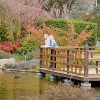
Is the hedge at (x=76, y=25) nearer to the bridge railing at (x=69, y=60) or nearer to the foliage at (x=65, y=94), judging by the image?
the bridge railing at (x=69, y=60)

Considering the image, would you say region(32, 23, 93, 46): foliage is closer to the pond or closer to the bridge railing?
the pond

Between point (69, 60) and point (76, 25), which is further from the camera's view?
point (76, 25)

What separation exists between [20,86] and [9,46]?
15.8m

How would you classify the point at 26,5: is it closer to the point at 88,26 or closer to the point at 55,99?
the point at 88,26

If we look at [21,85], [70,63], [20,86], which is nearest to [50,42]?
[70,63]

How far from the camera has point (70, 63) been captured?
74.8 ft

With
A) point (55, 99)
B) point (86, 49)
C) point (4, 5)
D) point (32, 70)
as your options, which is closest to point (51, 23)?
point (4, 5)

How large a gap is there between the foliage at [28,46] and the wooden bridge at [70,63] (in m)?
10.6

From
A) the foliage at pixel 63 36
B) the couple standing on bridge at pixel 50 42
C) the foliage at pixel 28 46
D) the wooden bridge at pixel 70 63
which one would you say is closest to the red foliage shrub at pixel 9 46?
the foliage at pixel 28 46

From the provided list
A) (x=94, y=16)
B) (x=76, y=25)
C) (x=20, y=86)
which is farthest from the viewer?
(x=94, y=16)

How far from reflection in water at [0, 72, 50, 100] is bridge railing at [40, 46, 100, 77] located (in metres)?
1.04

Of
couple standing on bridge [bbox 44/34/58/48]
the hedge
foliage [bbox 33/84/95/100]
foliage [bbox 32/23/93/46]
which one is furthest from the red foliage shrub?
foliage [bbox 33/84/95/100]

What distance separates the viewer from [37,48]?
3669cm

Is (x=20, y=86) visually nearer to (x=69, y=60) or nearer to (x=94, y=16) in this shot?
(x=69, y=60)
